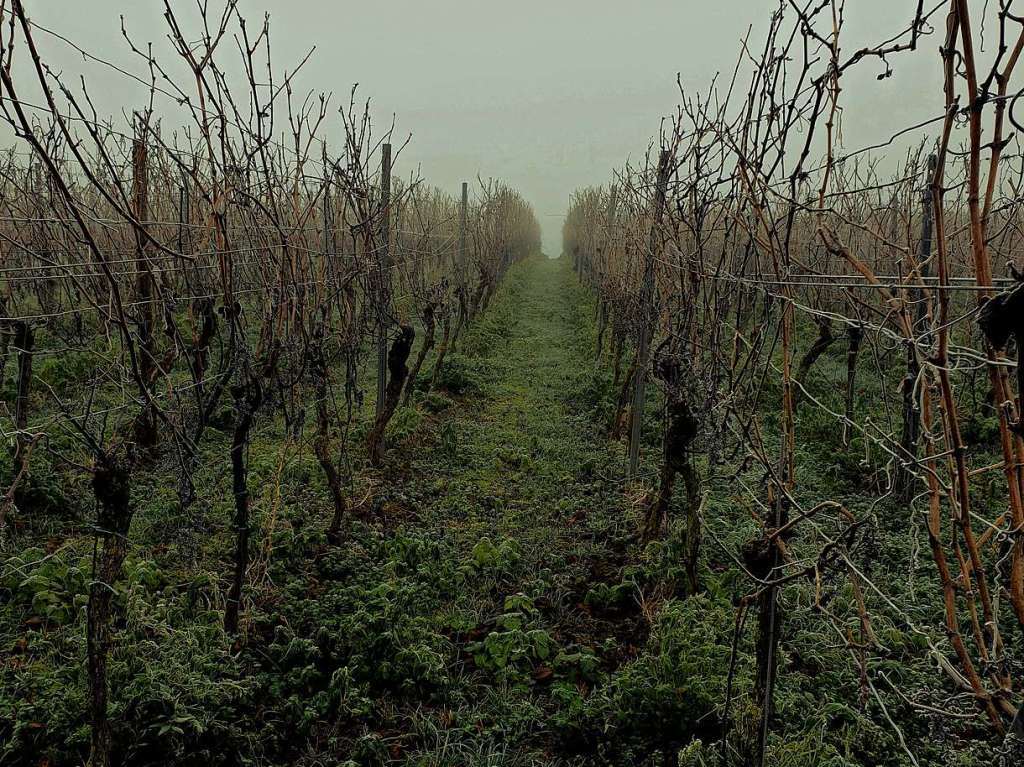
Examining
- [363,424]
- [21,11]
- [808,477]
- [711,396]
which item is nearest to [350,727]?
[711,396]

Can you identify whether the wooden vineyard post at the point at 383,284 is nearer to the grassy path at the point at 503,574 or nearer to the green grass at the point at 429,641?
the grassy path at the point at 503,574

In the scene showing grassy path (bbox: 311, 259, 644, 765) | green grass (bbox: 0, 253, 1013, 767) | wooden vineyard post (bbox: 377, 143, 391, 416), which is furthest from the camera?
wooden vineyard post (bbox: 377, 143, 391, 416)

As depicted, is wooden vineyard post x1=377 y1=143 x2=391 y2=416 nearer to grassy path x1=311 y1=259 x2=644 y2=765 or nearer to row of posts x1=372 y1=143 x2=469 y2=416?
row of posts x1=372 y1=143 x2=469 y2=416

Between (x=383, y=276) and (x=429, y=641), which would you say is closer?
(x=429, y=641)

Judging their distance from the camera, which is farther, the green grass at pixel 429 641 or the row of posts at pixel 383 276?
the row of posts at pixel 383 276

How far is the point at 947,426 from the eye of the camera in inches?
43.9

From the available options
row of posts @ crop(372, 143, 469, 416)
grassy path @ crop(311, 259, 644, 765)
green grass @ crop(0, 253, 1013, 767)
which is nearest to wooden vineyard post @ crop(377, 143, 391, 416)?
row of posts @ crop(372, 143, 469, 416)

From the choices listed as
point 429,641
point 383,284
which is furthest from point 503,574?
point 383,284

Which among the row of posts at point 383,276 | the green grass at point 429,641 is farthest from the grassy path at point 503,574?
the row of posts at point 383,276

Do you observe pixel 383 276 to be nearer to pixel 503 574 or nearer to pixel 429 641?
pixel 503 574

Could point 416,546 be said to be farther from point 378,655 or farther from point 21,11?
point 21,11

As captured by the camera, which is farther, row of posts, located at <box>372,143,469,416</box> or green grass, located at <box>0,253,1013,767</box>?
row of posts, located at <box>372,143,469,416</box>

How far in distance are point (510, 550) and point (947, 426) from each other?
3.06m

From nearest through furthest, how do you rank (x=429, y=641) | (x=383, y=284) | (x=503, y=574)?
(x=429, y=641) → (x=503, y=574) → (x=383, y=284)
